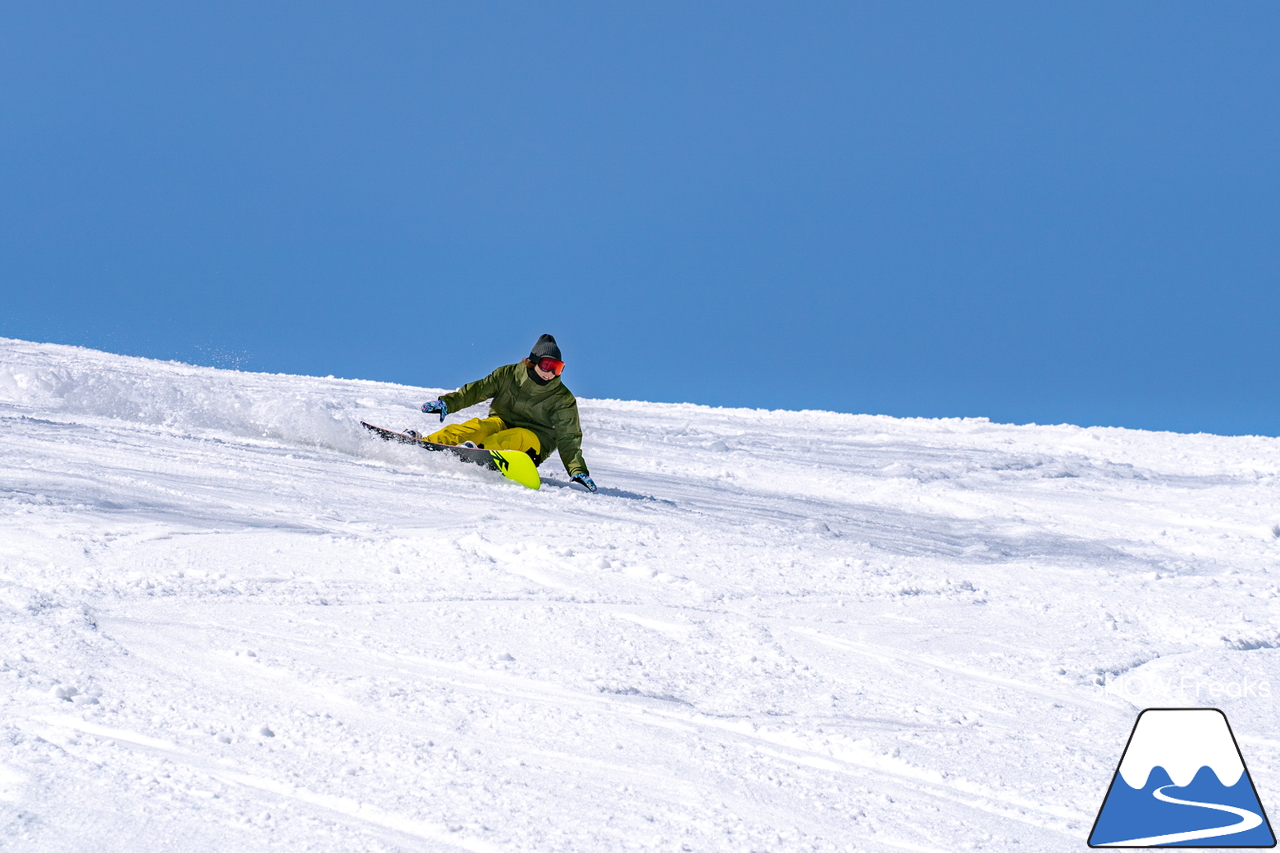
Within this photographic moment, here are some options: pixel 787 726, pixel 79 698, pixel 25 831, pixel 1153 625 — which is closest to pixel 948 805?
pixel 787 726

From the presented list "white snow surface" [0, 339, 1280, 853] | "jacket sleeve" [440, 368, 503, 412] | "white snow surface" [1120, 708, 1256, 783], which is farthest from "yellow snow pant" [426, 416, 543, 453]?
"white snow surface" [1120, 708, 1256, 783]

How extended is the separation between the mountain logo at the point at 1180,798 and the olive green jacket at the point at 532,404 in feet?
19.6

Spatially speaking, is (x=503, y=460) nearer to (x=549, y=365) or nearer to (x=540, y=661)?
(x=549, y=365)

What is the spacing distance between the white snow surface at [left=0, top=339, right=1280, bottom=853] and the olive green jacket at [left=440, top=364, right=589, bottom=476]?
0.61m

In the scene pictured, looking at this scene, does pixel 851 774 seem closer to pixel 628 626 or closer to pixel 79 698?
pixel 628 626

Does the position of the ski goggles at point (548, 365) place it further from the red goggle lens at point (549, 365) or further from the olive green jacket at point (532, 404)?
the olive green jacket at point (532, 404)

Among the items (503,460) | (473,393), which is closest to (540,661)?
(503,460)

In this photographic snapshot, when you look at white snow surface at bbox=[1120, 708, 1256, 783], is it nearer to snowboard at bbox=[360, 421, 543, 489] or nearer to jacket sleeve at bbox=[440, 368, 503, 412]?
snowboard at bbox=[360, 421, 543, 489]

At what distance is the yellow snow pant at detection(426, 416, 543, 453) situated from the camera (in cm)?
873

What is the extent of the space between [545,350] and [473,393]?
0.79 meters

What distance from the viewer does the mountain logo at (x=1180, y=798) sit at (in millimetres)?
2678

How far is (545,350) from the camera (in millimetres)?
8805

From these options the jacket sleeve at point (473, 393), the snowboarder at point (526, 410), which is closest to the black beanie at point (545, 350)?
the snowboarder at point (526, 410)

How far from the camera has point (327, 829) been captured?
7.39ft
